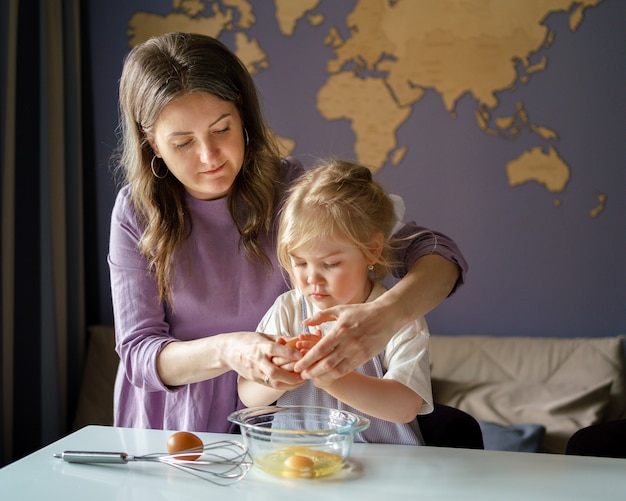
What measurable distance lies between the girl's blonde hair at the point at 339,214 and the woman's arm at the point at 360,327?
0.14m

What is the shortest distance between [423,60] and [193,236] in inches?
81.4

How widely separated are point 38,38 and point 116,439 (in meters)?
2.66

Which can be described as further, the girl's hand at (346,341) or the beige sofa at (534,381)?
the beige sofa at (534,381)

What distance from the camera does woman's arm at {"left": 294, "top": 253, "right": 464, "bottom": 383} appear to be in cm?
118

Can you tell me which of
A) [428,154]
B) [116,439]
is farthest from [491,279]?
[116,439]

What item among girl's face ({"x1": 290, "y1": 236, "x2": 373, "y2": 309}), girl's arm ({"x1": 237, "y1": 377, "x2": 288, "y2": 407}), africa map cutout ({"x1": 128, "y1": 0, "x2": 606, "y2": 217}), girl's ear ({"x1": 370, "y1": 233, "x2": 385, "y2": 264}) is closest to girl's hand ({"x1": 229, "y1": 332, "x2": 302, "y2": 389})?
girl's arm ({"x1": 237, "y1": 377, "x2": 288, "y2": 407})

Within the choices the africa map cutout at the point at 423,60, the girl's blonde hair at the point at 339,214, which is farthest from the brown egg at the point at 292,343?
the africa map cutout at the point at 423,60

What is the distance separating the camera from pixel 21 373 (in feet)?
10.9

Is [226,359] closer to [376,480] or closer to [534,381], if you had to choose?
[376,480]

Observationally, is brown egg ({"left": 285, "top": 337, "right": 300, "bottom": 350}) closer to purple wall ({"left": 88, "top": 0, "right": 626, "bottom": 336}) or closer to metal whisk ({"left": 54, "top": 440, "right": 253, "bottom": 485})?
metal whisk ({"left": 54, "top": 440, "right": 253, "bottom": 485})

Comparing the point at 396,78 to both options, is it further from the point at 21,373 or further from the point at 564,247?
the point at 21,373

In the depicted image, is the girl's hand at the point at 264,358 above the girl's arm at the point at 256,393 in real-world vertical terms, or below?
above

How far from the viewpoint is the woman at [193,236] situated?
149 centimetres

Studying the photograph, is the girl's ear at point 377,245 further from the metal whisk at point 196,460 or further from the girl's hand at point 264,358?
the metal whisk at point 196,460
